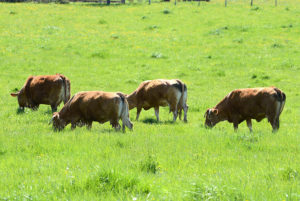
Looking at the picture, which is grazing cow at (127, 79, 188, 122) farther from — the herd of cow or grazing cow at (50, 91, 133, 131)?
grazing cow at (50, 91, 133, 131)

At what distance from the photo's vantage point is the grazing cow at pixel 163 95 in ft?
46.5

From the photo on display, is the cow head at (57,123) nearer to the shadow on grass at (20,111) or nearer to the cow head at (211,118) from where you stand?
the shadow on grass at (20,111)

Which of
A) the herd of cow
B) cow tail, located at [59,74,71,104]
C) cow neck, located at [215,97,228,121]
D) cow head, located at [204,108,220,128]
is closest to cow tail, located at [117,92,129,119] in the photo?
the herd of cow

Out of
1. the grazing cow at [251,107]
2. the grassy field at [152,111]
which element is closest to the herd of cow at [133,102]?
the grazing cow at [251,107]

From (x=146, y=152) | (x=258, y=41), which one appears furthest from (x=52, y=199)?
(x=258, y=41)

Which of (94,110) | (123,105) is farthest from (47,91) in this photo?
(123,105)

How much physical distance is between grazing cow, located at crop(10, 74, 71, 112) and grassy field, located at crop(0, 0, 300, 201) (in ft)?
1.92

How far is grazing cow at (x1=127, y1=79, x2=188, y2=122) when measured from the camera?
46.5ft

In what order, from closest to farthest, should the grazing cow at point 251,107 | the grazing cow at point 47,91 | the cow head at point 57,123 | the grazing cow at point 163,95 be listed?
the cow head at point 57,123
the grazing cow at point 251,107
the grazing cow at point 163,95
the grazing cow at point 47,91

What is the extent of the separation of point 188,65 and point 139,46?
596 cm

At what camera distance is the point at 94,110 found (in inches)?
432

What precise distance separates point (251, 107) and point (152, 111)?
18.2 ft

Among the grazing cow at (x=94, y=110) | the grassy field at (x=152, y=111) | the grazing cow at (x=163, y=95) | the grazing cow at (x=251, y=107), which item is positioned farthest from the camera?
the grazing cow at (x=163, y=95)

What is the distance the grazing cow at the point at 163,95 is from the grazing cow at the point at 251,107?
5.18 ft
